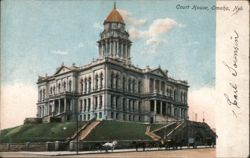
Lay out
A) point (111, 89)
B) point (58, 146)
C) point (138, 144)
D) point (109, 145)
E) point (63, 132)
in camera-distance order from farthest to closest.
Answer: point (138, 144) < point (111, 89) < point (109, 145) < point (63, 132) < point (58, 146)

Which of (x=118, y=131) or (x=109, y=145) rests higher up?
(x=118, y=131)

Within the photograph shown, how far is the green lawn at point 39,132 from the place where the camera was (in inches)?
428

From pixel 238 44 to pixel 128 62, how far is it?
246 cm

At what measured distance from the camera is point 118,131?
455 inches

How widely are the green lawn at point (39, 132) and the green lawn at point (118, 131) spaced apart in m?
0.40

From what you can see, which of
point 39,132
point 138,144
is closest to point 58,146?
point 39,132

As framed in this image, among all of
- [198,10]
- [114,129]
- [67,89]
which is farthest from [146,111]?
[198,10]

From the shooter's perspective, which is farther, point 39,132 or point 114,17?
point 39,132

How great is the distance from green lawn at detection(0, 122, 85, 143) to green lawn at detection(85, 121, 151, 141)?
40 centimetres

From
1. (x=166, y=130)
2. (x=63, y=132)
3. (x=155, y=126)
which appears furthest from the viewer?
(x=166, y=130)

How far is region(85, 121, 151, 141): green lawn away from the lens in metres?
11.5

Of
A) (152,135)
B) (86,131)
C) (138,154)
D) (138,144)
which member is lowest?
(138,154)

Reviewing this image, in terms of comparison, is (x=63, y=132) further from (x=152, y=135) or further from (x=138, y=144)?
(x=152, y=135)

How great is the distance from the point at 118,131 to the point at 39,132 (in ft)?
5.70
